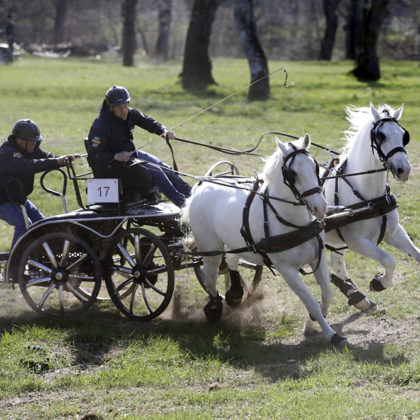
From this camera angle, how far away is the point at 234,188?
782 centimetres

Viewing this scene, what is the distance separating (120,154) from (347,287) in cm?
284

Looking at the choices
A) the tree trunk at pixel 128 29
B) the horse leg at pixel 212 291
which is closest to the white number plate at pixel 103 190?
the horse leg at pixel 212 291

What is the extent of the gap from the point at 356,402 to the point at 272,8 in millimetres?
66280

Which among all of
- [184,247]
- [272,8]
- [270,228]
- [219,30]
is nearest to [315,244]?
[270,228]

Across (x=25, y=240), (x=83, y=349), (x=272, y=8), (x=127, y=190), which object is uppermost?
(x=272, y=8)

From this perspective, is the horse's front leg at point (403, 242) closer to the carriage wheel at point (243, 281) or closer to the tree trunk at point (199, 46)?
the carriage wheel at point (243, 281)

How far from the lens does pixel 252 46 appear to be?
25.4 m

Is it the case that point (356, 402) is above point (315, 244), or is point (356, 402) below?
below

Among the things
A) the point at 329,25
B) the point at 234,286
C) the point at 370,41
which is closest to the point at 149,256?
the point at 234,286

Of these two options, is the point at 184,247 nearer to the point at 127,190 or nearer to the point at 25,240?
the point at 127,190

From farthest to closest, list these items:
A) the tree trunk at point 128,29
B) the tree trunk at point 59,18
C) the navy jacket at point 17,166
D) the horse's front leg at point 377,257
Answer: the tree trunk at point 59,18 < the tree trunk at point 128,29 < the navy jacket at point 17,166 < the horse's front leg at point 377,257

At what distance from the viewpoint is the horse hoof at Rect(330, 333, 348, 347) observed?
7.05 m

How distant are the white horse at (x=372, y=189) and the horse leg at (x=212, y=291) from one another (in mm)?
1299

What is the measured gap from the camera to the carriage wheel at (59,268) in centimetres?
820
